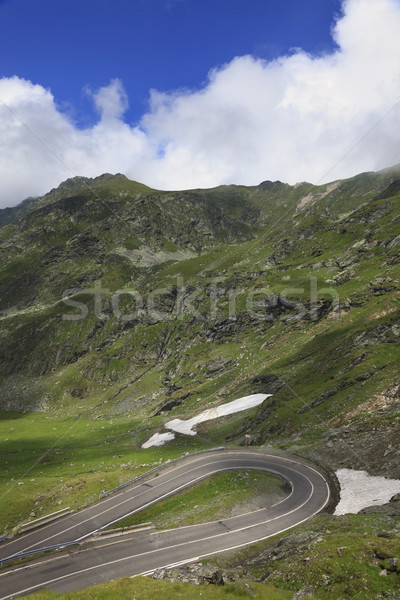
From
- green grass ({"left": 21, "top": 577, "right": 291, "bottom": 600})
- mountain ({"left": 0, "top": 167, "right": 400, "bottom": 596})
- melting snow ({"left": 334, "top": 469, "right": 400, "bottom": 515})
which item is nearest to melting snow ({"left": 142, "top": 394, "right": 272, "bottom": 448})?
mountain ({"left": 0, "top": 167, "right": 400, "bottom": 596})

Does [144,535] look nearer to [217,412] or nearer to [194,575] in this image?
[194,575]

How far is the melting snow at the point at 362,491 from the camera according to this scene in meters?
35.4

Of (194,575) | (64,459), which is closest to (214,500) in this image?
(194,575)

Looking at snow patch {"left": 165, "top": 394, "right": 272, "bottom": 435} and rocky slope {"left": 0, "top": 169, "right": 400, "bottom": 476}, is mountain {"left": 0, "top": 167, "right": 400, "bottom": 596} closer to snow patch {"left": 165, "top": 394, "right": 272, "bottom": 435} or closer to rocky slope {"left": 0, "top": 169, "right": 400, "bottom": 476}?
rocky slope {"left": 0, "top": 169, "right": 400, "bottom": 476}

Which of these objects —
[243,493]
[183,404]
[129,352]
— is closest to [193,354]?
[183,404]

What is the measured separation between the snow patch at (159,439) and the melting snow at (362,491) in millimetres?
51149

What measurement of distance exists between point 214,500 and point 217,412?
46.0 metres

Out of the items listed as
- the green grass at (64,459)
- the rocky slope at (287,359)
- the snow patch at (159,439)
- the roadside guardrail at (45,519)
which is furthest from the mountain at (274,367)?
the roadside guardrail at (45,519)

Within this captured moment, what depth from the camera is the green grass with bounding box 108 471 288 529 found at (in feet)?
128

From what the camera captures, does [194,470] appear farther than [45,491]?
No

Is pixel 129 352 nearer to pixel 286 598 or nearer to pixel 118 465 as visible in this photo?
pixel 118 465

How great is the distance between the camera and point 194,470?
52062mm

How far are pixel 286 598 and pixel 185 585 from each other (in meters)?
6.86

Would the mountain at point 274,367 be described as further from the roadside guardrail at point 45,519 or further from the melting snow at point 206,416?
the roadside guardrail at point 45,519
